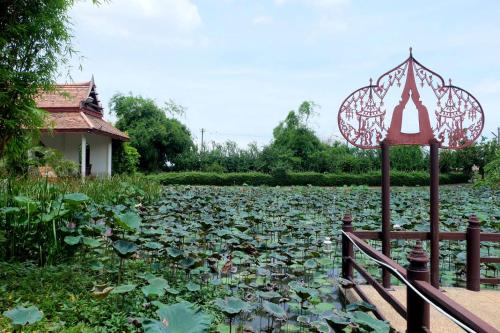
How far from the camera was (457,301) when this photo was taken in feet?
12.4

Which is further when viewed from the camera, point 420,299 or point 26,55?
point 26,55

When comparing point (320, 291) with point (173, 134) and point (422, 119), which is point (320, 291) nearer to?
point (422, 119)

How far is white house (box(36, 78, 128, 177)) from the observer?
1588 centimetres

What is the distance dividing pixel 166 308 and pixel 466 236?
11.2ft

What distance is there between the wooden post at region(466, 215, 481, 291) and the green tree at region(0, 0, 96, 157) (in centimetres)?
459

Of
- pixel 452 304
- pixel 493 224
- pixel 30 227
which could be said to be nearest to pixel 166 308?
pixel 452 304

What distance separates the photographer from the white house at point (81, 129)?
52.1 feet

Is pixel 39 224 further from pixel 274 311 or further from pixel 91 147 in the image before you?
pixel 91 147

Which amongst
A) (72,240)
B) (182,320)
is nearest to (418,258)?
(182,320)

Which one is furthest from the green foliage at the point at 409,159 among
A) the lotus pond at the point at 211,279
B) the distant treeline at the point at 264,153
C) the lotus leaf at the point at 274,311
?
the lotus leaf at the point at 274,311

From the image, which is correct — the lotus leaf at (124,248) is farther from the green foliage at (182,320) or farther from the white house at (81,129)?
the white house at (81,129)

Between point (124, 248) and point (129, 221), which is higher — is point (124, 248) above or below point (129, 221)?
below

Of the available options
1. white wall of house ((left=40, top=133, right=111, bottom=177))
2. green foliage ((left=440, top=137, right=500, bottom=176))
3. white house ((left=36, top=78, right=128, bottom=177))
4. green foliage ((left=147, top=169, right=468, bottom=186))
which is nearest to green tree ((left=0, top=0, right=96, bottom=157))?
white house ((left=36, top=78, right=128, bottom=177))

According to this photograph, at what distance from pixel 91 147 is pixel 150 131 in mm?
4217
